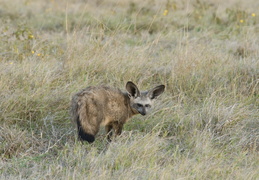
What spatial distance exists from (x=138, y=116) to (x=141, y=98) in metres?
0.41

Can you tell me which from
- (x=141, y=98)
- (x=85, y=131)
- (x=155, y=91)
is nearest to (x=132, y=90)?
(x=141, y=98)

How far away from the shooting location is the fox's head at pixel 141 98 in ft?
16.8

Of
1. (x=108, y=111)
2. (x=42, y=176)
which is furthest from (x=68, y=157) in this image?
(x=108, y=111)

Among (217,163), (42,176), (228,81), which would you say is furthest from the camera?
(228,81)

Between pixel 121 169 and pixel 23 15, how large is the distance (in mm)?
6818

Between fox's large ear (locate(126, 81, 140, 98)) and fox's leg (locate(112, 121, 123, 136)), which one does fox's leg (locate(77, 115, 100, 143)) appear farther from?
fox's large ear (locate(126, 81, 140, 98))

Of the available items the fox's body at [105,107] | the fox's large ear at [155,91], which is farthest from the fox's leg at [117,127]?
the fox's large ear at [155,91]

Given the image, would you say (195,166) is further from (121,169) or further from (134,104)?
(134,104)

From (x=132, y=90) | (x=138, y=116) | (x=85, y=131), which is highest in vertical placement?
(x=132, y=90)

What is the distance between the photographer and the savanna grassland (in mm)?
4172

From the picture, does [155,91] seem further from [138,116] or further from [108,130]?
[108,130]

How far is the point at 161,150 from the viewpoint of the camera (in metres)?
4.70

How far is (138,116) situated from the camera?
18.1 feet

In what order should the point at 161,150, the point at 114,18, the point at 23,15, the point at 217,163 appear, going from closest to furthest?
the point at 217,163, the point at 161,150, the point at 114,18, the point at 23,15
